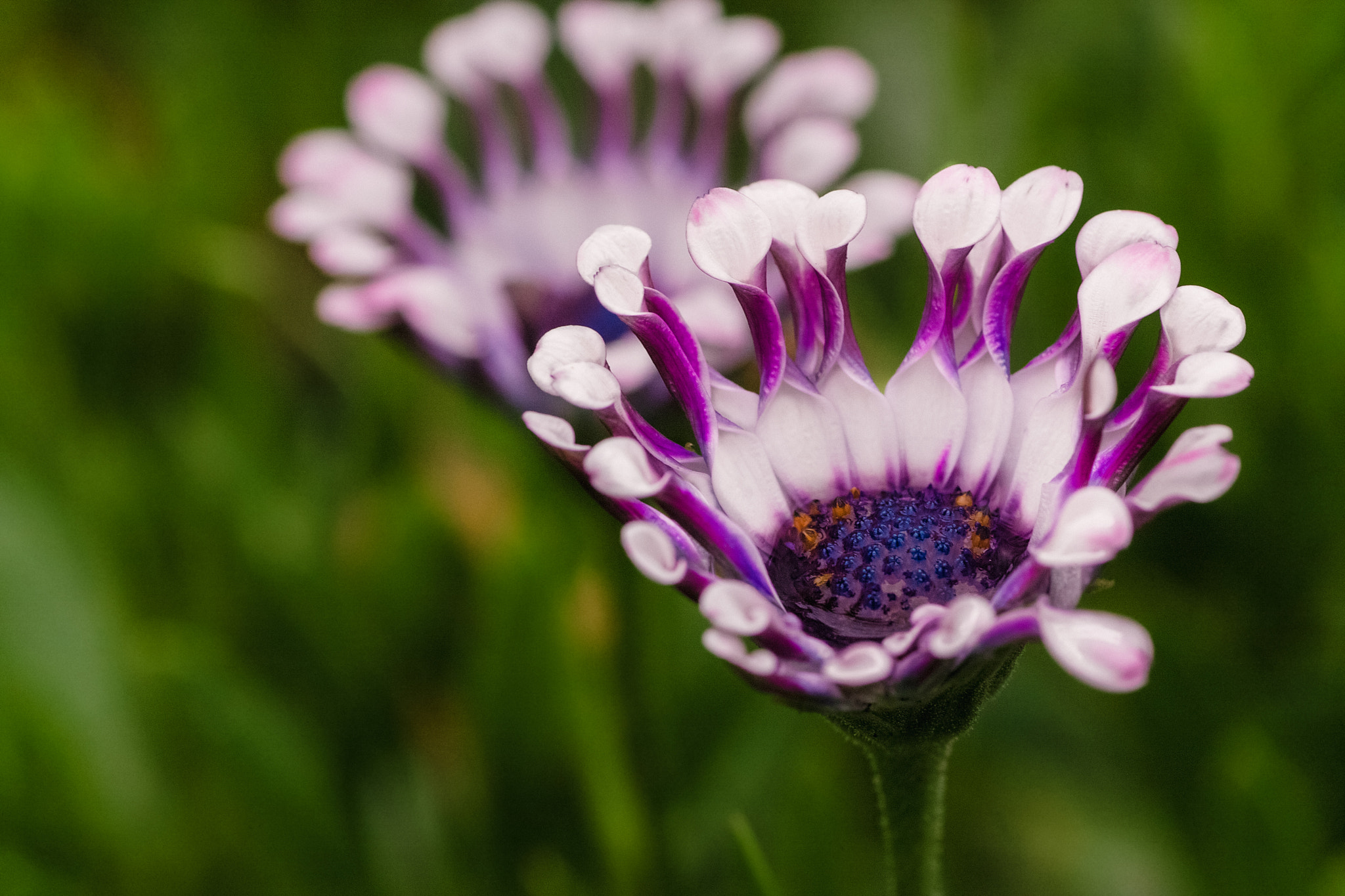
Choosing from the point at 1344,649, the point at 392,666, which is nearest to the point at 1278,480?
the point at 1344,649

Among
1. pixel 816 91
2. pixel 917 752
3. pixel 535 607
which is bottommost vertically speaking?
pixel 535 607

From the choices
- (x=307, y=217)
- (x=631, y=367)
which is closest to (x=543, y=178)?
(x=307, y=217)

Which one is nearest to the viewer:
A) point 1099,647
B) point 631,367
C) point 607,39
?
point 1099,647

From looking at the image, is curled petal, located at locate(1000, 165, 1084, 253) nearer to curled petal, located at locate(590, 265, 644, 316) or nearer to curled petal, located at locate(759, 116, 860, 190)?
curled petal, located at locate(590, 265, 644, 316)

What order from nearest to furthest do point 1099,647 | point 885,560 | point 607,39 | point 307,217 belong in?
point 1099,647
point 885,560
point 307,217
point 607,39

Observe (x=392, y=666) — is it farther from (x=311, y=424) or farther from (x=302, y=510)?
(x=311, y=424)

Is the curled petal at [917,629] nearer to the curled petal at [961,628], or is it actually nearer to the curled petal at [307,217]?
the curled petal at [961,628]

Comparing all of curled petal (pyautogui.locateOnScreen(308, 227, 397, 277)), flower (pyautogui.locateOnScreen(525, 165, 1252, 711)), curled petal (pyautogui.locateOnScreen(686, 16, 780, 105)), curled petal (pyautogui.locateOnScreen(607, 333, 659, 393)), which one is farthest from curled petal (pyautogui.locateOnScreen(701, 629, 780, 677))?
curled petal (pyautogui.locateOnScreen(686, 16, 780, 105))

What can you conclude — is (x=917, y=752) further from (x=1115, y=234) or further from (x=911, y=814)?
(x=1115, y=234)
